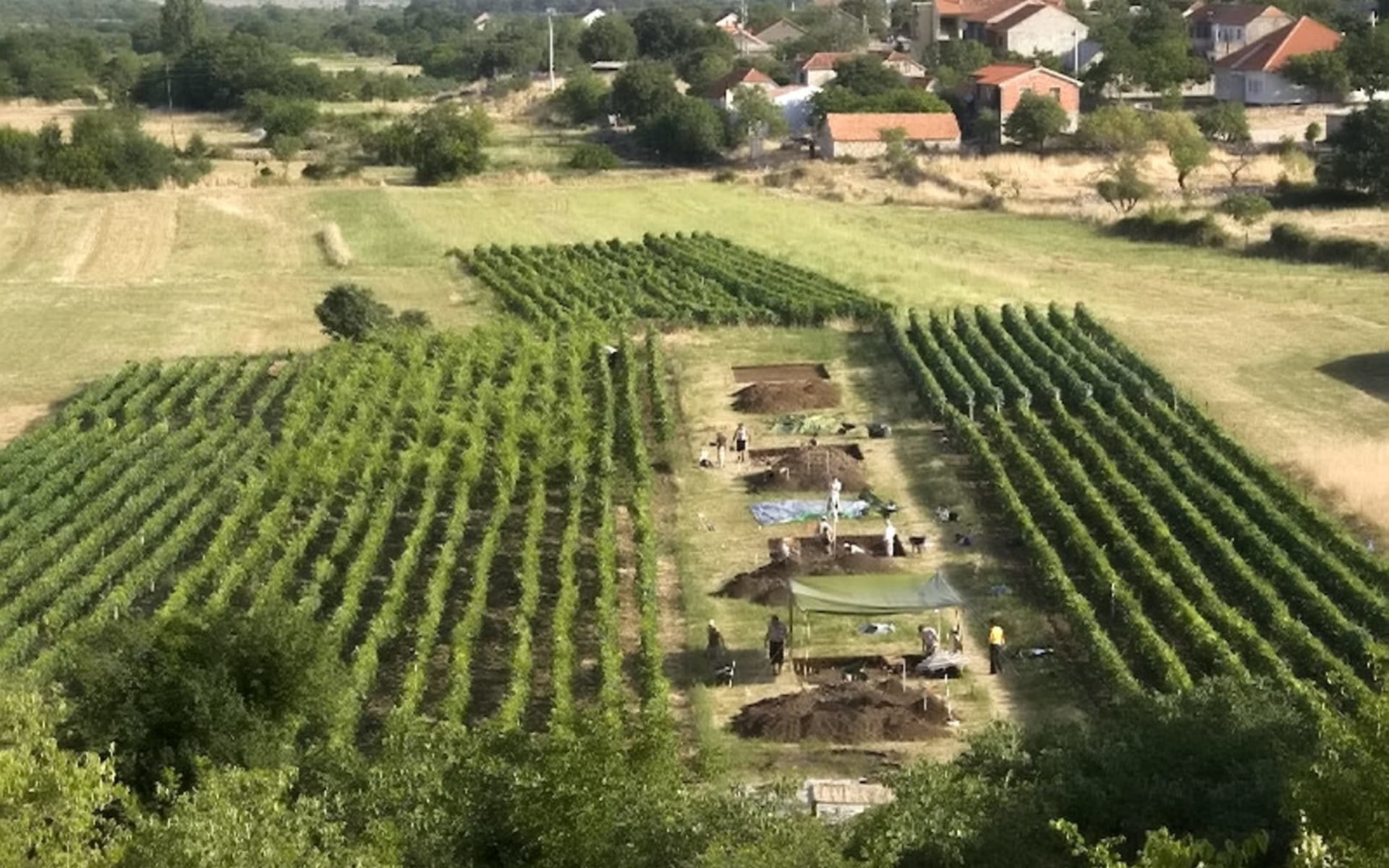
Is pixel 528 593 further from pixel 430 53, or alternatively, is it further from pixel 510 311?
pixel 430 53

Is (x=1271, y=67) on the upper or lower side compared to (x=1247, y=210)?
upper

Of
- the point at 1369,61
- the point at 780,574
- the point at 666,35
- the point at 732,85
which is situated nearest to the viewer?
the point at 780,574

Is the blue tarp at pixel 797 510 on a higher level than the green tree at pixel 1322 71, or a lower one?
lower

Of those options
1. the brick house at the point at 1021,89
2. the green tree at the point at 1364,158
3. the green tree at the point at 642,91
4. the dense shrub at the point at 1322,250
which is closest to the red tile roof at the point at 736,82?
the green tree at the point at 642,91

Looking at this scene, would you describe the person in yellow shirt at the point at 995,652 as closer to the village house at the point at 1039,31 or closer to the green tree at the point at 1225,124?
the green tree at the point at 1225,124

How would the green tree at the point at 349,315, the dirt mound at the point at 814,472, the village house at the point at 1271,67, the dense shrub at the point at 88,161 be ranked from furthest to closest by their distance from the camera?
the village house at the point at 1271,67 → the dense shrub at the point at 88,161 → the green tree at the point at 349,315 → the dirt mound at the point at 814,472

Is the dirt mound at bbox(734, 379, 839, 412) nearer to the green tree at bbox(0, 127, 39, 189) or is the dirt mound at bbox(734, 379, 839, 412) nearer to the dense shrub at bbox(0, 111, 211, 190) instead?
the dense shrub at bbox(0, 111, 211, 190)

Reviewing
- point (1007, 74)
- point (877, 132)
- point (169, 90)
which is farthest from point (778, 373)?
point (169, 90)

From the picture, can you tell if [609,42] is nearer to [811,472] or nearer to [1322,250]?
[1322,250]
